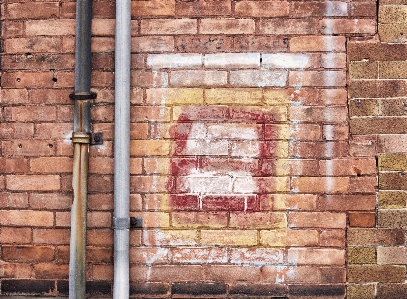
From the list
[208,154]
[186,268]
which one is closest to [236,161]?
[208,154]

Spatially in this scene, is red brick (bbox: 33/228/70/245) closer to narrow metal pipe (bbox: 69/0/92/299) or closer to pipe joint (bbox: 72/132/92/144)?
narrow metal pipe (bbox: 69/0/92/299)

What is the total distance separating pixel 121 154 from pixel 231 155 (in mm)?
515

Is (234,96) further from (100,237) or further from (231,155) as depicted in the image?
(100,237)

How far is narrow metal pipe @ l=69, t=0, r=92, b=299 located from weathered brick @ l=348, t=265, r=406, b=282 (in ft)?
4.15

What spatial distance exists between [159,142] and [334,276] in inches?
41.2

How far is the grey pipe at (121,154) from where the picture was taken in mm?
1910

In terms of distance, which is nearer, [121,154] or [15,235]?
[121,154]

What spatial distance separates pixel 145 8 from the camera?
2.02 meters

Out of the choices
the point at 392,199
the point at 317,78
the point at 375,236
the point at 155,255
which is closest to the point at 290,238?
the point at 375,236

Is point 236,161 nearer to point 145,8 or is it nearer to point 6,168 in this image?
point 145,8

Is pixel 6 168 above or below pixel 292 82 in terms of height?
below

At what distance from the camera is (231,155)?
2.00 meters

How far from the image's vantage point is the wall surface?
1.99 meters

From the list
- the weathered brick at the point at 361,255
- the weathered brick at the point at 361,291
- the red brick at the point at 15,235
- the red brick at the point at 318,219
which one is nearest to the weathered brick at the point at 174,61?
the red brick at the point at 318,219
